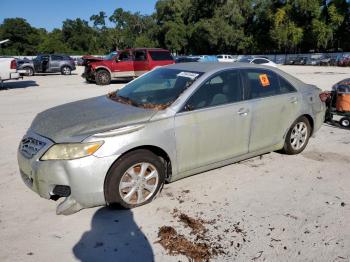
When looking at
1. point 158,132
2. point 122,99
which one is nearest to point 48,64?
point 122,99

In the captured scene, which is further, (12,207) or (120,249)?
(12,207)

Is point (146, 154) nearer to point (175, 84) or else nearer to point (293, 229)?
point (175, 84)

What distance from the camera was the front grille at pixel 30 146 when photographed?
3.69 metres

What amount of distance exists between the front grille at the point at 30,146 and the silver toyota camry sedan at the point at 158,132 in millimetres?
15

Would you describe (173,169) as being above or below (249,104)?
below

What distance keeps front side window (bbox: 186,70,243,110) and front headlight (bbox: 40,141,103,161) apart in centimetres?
122

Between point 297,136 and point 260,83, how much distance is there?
3.90ft

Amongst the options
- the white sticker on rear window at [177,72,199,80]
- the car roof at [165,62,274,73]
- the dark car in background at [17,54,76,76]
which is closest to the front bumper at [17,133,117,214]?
the white sticker on rear window at [177,72,199,80]

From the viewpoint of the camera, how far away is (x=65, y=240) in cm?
335

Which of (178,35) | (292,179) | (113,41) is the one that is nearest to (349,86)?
(292,179)

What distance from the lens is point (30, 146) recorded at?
12.6 feet

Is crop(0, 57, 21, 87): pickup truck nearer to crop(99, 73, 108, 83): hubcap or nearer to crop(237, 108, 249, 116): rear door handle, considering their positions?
crop(99, 73, 108, 83): hubcap

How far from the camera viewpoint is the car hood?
12.0 feet

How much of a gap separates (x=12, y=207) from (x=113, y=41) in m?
96.2
